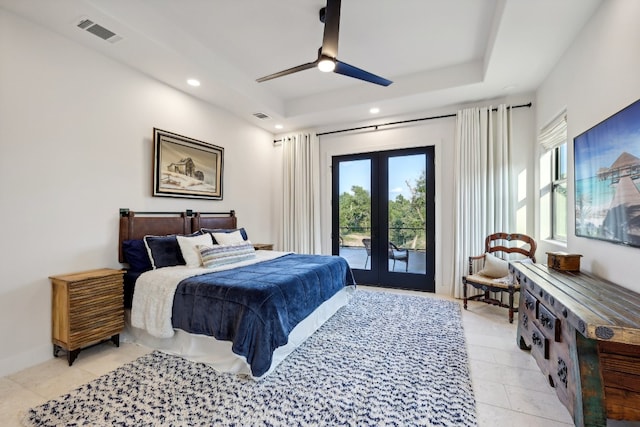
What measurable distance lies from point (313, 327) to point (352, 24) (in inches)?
125

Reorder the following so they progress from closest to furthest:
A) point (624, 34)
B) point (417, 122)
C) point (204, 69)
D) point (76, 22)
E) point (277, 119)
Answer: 1. point (624, 34)
2. point (76, 22)
3. point (204, 69)
4. point (417, 122)
5. point (277, 119)

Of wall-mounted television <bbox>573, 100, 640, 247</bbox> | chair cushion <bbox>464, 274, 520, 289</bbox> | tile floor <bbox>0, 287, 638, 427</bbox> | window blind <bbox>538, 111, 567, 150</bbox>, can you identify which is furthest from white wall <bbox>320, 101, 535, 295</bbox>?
tile floor <bbox>0, 287, 638, 427</bbox>

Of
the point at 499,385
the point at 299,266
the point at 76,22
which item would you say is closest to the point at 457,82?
the point at 299,266

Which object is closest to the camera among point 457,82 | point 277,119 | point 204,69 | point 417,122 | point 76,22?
point 76,22

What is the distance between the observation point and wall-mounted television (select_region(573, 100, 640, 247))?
175cm

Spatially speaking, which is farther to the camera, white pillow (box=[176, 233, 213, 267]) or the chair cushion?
the chair cushion

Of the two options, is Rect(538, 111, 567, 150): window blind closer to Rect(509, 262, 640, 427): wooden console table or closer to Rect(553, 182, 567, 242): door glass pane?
Rect(553, 182, 567, 242): door glass pane

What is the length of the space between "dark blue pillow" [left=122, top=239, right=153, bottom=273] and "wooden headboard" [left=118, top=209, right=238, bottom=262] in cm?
10

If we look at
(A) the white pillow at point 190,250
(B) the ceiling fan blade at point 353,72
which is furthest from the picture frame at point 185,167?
(B) the ceiling fan blade at point 353,72

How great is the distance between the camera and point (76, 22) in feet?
8.04

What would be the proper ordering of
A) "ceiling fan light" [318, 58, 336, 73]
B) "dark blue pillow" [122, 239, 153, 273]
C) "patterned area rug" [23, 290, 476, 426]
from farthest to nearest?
"dark blue pillow" [122, 239, 153, 273], "ceiling fan light" [318, 58, 336, 73], "patterned area rug" [23, 290, 476, 426]

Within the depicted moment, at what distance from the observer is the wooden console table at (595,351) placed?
1301mm

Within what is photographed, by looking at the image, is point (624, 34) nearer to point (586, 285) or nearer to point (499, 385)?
point (586, 285)

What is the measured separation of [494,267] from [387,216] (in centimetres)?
173
